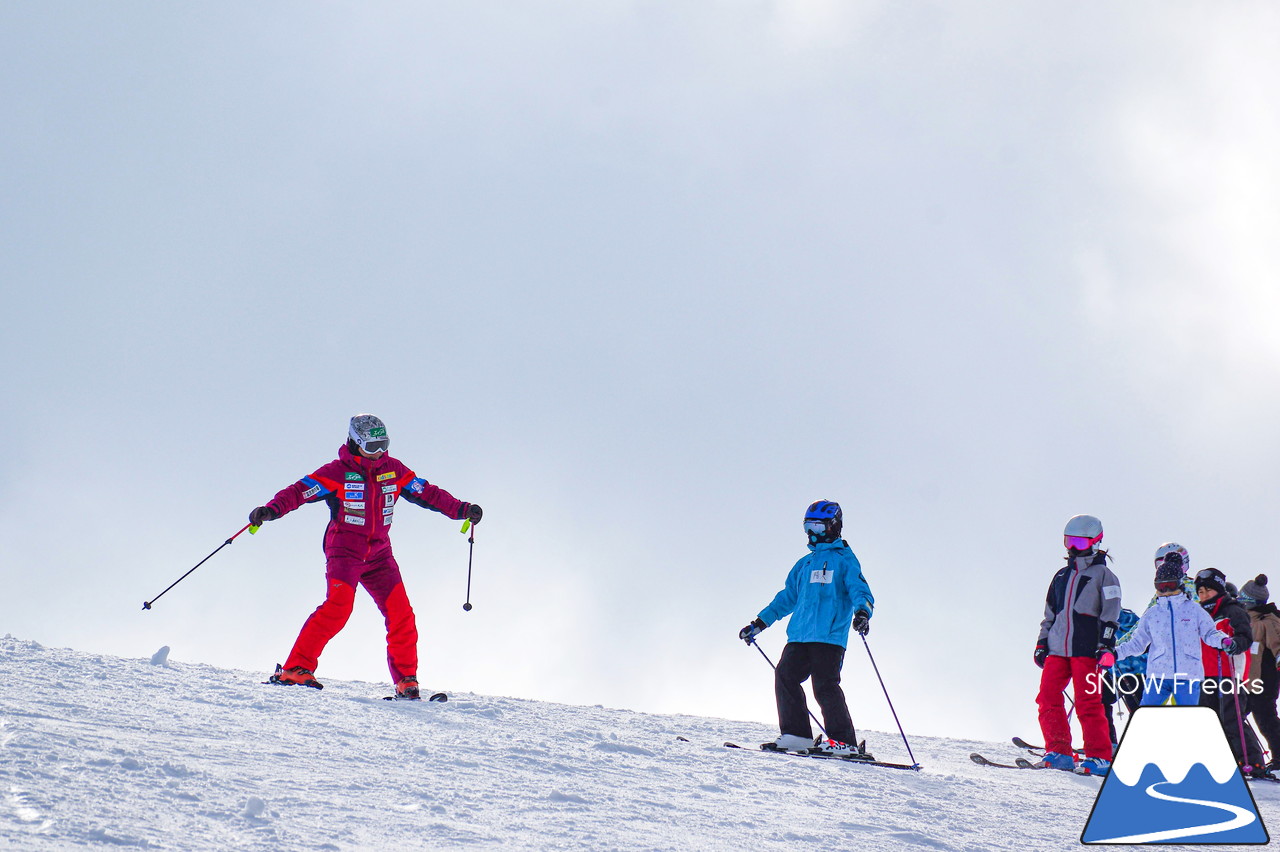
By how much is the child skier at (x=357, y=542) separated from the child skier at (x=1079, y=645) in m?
4.75

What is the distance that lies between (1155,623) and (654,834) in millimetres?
5646

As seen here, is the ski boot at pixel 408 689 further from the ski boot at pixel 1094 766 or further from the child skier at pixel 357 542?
the ski boot at pixel 1094 766

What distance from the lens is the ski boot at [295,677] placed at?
25.2 feet

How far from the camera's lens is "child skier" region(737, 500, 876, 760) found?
7.47 metres

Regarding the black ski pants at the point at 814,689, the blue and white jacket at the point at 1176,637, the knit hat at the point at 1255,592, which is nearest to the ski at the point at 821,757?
the black ski pants at the point at 814,689

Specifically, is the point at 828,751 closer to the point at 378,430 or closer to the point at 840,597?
the point at 840,597

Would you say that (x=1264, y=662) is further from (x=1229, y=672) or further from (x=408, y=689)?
(x=408, y=689)

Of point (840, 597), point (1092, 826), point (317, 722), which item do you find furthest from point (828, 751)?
point (317, 722)

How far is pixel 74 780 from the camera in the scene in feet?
12.6

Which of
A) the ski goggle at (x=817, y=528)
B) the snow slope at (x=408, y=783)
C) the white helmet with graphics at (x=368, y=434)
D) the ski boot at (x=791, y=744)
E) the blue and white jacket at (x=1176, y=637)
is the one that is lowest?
the snow slope at (x=408, y=783)

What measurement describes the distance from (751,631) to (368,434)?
3.29 meters

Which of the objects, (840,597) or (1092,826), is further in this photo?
(840,597)

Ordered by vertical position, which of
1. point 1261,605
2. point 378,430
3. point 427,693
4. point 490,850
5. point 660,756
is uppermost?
point 378,430

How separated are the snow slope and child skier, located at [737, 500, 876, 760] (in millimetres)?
698
